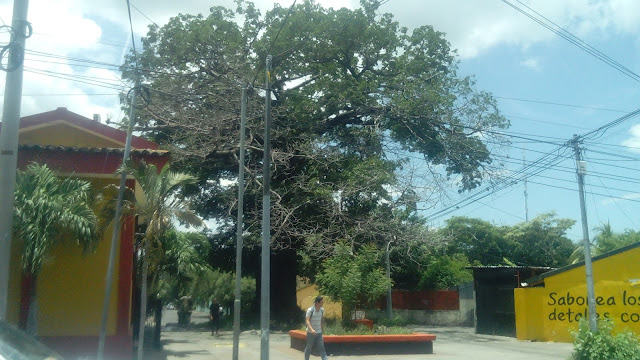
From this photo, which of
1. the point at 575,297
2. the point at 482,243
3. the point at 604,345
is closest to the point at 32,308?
the point at 604,345

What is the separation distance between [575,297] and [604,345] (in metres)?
9.75

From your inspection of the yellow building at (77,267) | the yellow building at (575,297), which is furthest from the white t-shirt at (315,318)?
the yellow building at (575,297)

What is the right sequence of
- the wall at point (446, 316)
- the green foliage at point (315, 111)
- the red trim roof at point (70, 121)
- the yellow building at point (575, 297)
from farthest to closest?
the wall at point (446, 316)
the green foliage at point (315, 111)
the yellow building at point (575, 297)
the red trim roof at point (70, 121)

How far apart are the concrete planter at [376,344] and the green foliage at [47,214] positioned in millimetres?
7496

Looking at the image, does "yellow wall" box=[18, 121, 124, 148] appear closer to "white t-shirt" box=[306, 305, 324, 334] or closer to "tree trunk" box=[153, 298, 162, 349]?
"white t-shirt" box=[306, 305, 324, 334]

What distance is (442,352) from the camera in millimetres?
18484

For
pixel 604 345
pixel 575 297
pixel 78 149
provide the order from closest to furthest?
pixel 604 345
pixel 78 149
pixel 575 297

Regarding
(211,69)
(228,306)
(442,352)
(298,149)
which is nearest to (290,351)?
(442,352)

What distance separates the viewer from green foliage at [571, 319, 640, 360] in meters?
12.4

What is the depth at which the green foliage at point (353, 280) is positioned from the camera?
1831 cm

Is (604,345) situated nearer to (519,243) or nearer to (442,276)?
(442,276)

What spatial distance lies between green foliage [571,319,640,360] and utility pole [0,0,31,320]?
11.1 m

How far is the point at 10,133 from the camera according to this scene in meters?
8.23

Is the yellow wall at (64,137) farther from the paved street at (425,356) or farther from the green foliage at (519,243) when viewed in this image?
the green foliage at (519,243)
